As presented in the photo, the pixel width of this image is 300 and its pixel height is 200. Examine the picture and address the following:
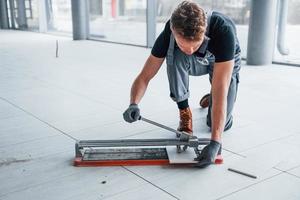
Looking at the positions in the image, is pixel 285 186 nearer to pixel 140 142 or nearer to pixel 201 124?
pixel 140 142

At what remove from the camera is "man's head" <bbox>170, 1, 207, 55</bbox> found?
1552 millimetres

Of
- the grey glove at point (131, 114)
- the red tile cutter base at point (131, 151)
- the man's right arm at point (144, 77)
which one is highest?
the man's right arm at point (144, 77)

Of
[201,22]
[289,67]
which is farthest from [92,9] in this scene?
[201,22]

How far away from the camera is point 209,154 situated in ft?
5.82

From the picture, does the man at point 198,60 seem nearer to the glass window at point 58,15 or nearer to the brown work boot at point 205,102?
the brown work boot at point 205,102

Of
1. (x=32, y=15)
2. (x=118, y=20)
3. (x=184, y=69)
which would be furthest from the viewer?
(x=32, y=15)

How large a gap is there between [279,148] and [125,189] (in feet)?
2.99

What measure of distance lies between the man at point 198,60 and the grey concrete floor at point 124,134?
198mm

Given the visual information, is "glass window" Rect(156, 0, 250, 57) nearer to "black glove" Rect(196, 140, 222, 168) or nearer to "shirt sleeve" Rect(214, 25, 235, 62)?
"shirt sleeve" Rect(214, 25, 235, 62)

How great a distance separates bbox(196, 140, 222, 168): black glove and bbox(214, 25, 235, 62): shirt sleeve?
0.39 metres

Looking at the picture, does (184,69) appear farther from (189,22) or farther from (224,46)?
(189,22)

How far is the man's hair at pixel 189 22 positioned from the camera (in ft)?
5.09

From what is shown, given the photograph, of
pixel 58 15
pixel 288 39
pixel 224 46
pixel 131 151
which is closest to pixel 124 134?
pixel 131 151

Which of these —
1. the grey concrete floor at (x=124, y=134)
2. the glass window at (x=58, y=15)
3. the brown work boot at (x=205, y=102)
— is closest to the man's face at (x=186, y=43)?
the grey concrete floor at (x=124, y=134)
